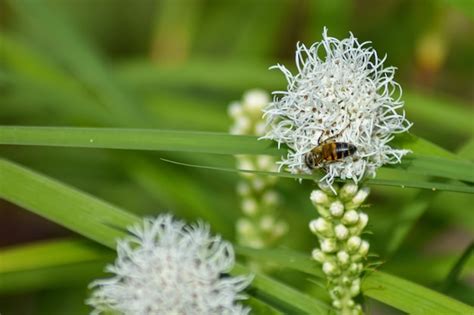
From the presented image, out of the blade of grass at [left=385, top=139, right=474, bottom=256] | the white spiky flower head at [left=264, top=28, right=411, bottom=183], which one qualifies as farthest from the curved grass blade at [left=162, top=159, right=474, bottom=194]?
the blade of grass at [left=385, top=139, right=474, bottom=256]

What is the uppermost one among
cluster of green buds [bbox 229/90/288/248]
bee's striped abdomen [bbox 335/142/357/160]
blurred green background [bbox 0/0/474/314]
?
blurred green background [bbox 0/0/474/314]

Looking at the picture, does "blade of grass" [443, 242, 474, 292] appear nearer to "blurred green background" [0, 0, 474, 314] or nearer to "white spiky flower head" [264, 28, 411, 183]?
"blurred green background" [0, 0, 474, 314]

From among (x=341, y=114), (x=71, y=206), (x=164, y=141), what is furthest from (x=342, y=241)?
(x=71, y=206)

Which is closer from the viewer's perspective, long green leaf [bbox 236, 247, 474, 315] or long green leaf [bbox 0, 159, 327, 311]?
long green leaf [bbox 236, 247, 474, 315]

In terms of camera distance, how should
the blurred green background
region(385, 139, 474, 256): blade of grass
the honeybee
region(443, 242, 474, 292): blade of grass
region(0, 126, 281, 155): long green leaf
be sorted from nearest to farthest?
the honeybee, region(0, 126, 281, 155): long green leaf, region(443, 242, 474, 292): blade of grass, region(385, 139, 474, 256): blade of grass, the blurred green background

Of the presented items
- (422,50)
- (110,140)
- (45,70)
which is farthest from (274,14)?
(110,140)

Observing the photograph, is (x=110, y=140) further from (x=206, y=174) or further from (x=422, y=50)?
(x=422, y=50)

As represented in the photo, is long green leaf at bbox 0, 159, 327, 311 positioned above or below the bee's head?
above
